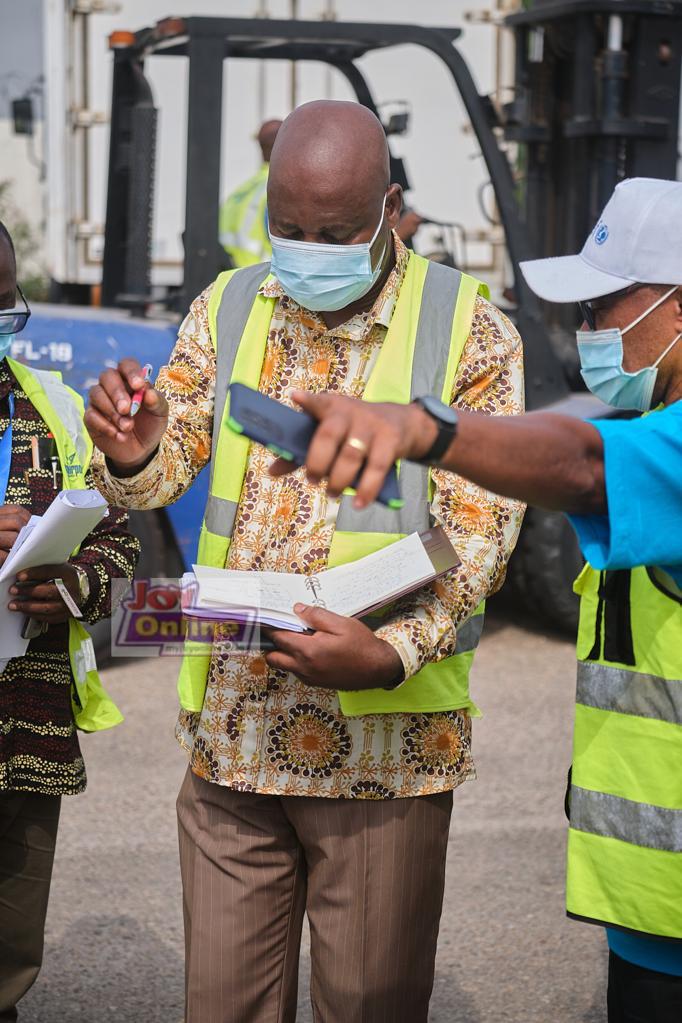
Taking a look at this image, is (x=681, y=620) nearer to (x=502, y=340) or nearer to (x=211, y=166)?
(x=502, y=340)

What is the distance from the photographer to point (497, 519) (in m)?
2.53

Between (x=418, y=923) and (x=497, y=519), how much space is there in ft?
2.38

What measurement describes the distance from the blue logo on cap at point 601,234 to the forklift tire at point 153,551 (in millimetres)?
4264

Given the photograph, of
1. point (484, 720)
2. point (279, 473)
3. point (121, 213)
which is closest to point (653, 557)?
point (279, 473)

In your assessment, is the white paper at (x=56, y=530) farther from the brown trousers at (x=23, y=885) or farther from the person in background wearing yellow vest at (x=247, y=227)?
the person in background wearing yellow vest at (x=247, y=227)

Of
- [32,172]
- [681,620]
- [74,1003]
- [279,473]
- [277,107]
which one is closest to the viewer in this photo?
[279,473]

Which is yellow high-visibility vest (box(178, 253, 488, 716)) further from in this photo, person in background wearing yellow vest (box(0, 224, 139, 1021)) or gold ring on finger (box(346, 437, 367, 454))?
gold ring on finger (box(346, 437, 367, 454))

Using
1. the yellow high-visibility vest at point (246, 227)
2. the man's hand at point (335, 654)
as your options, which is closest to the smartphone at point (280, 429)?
the man's hand at point (335, 654)

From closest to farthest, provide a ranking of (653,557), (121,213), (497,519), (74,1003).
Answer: (653,557) < (497,519) < (74,1003) < (121,213)

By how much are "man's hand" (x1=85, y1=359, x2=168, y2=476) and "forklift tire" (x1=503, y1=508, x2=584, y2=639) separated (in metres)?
4.48

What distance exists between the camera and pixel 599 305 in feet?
7.81

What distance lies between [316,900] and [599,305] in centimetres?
113

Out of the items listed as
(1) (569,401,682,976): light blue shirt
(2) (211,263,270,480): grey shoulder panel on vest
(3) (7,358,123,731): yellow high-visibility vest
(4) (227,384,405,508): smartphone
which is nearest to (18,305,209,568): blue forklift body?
(3) (7,358,123,731): yellow high-visibility vest

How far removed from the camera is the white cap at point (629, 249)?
227 centimetres
